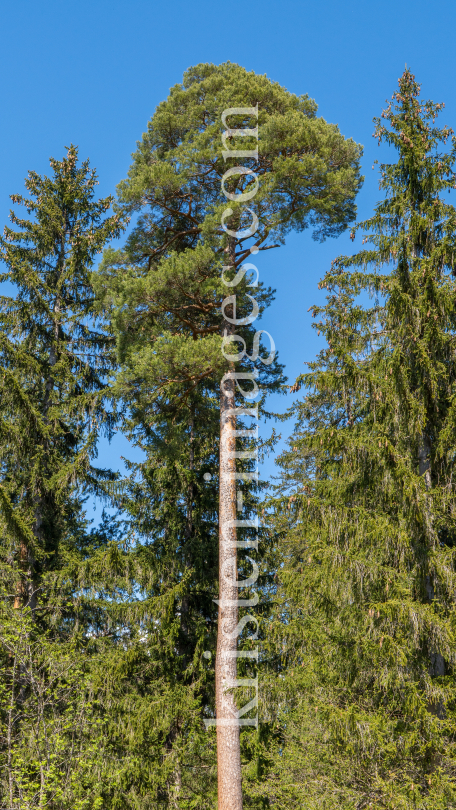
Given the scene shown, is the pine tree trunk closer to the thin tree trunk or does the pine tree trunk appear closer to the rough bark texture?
the rough bark texture

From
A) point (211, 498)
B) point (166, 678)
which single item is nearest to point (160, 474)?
point (211, 498)

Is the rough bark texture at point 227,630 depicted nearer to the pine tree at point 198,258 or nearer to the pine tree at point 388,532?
the pine tree at point 198,258

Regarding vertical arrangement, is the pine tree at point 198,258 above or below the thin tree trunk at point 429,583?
above

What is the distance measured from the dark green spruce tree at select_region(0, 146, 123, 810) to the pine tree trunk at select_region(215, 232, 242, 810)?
6.77ft

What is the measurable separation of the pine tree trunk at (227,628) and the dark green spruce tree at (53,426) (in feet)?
6.77

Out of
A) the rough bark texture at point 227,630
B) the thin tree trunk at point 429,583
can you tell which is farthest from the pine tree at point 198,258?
the thin tree trunk at point 429,583

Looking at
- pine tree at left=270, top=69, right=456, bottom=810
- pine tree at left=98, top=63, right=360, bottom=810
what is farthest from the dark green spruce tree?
pine tree at left=270, top=69, right=456, bottom=810

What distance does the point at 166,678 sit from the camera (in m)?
10.7

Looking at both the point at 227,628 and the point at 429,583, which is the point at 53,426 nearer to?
the point at 227,628

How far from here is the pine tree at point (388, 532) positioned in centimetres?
661

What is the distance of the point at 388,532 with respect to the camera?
7.15 m

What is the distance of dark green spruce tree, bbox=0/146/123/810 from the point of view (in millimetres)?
11102

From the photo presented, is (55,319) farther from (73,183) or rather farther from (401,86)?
(401,86)

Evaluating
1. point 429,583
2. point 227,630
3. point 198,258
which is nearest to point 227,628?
point 227,630
